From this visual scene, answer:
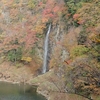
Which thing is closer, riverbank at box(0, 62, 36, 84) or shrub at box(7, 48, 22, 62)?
riverbank at box(0, 62, 36, 84)

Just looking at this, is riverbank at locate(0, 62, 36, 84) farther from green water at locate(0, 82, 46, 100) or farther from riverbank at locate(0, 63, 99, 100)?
green water at locate(0, 82, 46, 100)

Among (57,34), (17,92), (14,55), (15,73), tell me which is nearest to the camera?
(17,92)

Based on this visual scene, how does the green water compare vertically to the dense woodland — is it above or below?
below

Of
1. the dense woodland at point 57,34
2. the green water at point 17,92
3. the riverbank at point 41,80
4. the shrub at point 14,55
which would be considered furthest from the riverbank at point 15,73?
the green water at point 17,92

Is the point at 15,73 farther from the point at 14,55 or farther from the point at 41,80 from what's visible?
the point at 41,80

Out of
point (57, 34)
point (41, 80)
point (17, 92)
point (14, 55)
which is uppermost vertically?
point (57, 34)

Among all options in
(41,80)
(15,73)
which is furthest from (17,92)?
(15,73)

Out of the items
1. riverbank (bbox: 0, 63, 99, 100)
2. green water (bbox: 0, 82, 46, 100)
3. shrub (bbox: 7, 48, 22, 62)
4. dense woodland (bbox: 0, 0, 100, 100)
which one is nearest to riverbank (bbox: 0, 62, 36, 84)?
riverbank (bbox: 0, 63, 99, 100)

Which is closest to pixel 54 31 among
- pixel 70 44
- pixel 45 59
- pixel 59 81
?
pixel 45 59
